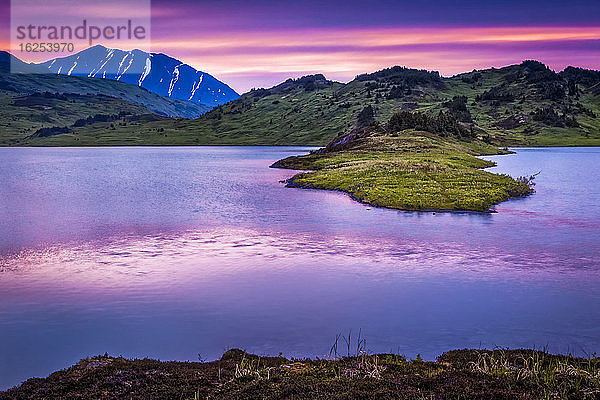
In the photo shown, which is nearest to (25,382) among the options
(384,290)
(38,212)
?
(384,290)

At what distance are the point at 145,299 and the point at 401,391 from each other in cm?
1684

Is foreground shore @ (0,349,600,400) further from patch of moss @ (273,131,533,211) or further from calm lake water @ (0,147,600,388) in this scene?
patch of moss @ (273,131,533,211)

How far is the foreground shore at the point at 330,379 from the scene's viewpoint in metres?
15.5

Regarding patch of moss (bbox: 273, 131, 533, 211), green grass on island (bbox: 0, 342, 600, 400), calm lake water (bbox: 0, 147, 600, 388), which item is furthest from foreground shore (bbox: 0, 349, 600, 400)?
patch of moss (bbox: 273, 131, 533, 211)

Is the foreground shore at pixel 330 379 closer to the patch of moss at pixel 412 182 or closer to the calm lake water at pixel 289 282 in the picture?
the calm lake water at pixel 289 282

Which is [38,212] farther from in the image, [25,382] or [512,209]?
[512,209]

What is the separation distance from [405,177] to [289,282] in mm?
49793

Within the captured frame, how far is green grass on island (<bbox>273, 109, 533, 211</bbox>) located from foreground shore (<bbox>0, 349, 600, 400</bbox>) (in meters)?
41.3

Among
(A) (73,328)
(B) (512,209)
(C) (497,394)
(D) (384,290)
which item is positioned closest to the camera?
(C) (497,394)

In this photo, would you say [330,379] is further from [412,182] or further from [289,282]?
[412,182]

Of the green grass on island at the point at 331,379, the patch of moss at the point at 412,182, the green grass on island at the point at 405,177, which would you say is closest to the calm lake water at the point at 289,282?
the green grass on island at the point at 331,379

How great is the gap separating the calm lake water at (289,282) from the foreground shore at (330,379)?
2368 mm

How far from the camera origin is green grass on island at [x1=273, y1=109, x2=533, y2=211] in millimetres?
61531

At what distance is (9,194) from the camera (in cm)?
7900
